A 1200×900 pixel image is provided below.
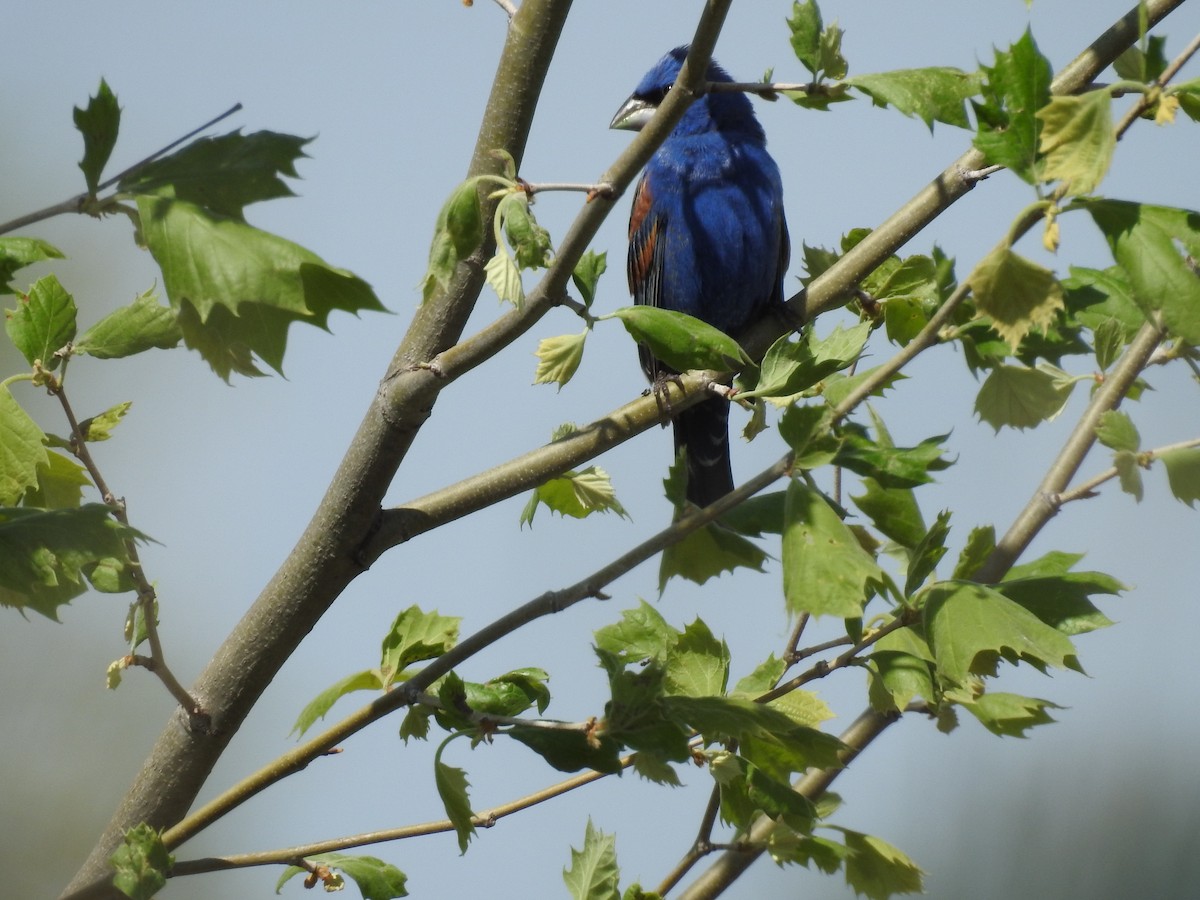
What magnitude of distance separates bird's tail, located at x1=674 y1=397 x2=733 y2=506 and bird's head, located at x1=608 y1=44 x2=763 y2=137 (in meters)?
1.07

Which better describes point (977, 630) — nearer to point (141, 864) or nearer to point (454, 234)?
point (454, 234)

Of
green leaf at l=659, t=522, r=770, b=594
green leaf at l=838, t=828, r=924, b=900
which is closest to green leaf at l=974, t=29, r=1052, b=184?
green leaf at l=659, t=522, r=770, b=594

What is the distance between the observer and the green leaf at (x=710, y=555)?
221 centimetres

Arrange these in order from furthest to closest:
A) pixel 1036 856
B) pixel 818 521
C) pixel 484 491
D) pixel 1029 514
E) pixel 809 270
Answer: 1. pixel 1036 856
2. pixel 809 270
3. pixel 1029 514
4. pixel 484 491
5. pixel 818 521

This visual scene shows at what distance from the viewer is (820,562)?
5.83 feet

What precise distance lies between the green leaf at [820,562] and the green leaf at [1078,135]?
57 centimetres

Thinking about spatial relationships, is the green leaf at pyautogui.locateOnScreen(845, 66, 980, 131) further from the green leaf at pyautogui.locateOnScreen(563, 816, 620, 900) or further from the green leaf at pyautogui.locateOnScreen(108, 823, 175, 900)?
the green leaf at pyautogui.locateOnScreen(108, 823, 175, 900)

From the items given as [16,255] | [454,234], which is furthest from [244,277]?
[16,255]

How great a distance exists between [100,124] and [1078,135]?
49.6 inches

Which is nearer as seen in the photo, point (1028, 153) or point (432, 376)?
point (1028, 153)

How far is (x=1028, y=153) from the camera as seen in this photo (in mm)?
1564

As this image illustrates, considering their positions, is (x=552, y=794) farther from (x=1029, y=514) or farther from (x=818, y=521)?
(x=1029, y=514)

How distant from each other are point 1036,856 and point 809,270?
312 cm

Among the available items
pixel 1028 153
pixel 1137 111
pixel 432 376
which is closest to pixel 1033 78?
pixel 1028 153
